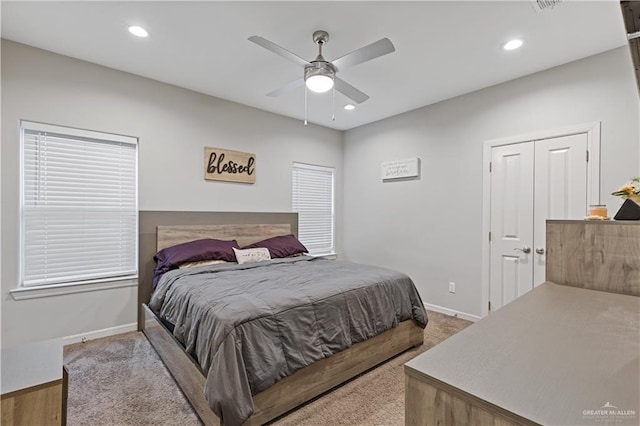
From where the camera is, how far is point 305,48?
2.68 metres

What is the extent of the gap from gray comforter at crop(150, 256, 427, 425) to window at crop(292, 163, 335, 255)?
74.5 inches

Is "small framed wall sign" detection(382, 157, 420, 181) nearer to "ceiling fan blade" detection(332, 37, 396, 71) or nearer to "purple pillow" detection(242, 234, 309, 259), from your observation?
"purple pillow" detection(242, 234, 309, 259)

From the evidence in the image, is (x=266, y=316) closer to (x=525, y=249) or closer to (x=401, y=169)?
(x=525, y=249)

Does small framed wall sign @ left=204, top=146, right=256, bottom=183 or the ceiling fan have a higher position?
the ceiling fan

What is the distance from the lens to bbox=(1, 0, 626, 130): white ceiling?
7.17 ft

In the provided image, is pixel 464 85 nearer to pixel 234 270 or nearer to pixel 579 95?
pixel 579 95

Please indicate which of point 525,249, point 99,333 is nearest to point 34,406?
point 99,333

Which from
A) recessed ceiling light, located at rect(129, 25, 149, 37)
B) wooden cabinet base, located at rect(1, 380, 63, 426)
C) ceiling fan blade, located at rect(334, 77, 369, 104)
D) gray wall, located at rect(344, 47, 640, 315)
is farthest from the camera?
gray wall, located at rect(344, 47, 640, 315)

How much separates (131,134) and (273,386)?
2937 mm

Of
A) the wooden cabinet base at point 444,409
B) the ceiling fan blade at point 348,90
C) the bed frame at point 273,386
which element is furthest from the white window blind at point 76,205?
the wooden cabinet base at point 444,409

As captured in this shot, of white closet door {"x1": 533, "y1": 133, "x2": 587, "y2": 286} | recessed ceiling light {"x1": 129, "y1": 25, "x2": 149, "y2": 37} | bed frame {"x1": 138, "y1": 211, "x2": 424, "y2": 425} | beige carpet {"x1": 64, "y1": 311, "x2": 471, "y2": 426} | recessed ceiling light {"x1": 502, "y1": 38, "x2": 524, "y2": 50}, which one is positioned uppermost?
recessed ceiling light {"x1": 129, "y1": 25, "x2": 149, "y2": 37}

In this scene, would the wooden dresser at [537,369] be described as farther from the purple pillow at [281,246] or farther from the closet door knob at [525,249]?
the purple pillow at [281,246]

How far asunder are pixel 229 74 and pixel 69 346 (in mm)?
3099

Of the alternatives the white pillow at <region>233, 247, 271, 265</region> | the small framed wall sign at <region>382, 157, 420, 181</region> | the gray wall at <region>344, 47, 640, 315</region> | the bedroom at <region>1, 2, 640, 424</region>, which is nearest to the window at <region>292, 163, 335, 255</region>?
the bedroom at <region>1, 2, 640, 424</region>
